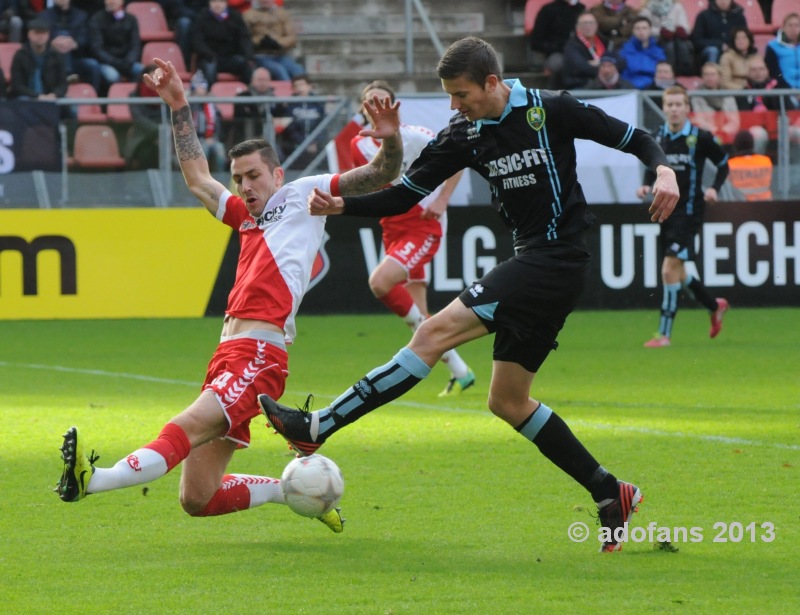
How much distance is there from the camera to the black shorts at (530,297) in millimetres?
5297

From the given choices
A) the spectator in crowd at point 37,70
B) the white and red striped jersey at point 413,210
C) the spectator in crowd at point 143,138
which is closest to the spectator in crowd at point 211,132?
the spectator in crowd at point 143,138

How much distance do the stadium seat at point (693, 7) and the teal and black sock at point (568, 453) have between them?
1607 cm

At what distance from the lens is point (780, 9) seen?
20.8m

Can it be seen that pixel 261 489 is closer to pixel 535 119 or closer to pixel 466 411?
pixel 535 119

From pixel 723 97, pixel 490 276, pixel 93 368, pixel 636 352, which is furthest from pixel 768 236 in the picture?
pixel 490 276

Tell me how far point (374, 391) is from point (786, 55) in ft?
47.7

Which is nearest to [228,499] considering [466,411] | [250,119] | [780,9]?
[466,411]

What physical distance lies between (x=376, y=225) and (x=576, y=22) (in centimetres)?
546

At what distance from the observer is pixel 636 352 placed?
12516 millimetres

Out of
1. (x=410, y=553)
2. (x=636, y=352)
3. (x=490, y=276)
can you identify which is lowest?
(x=636, y=352)

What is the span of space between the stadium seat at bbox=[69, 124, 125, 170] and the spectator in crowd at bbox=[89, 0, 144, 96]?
10.7ft

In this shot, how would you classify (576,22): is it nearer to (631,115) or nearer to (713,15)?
(713,15)

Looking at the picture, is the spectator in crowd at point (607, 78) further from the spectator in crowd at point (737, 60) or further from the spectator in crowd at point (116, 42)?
the spectator in crowd at point (116, 42)

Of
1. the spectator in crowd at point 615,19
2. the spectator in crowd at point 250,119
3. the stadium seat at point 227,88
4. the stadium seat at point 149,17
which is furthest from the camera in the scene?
the stadium seat at point 149,17
